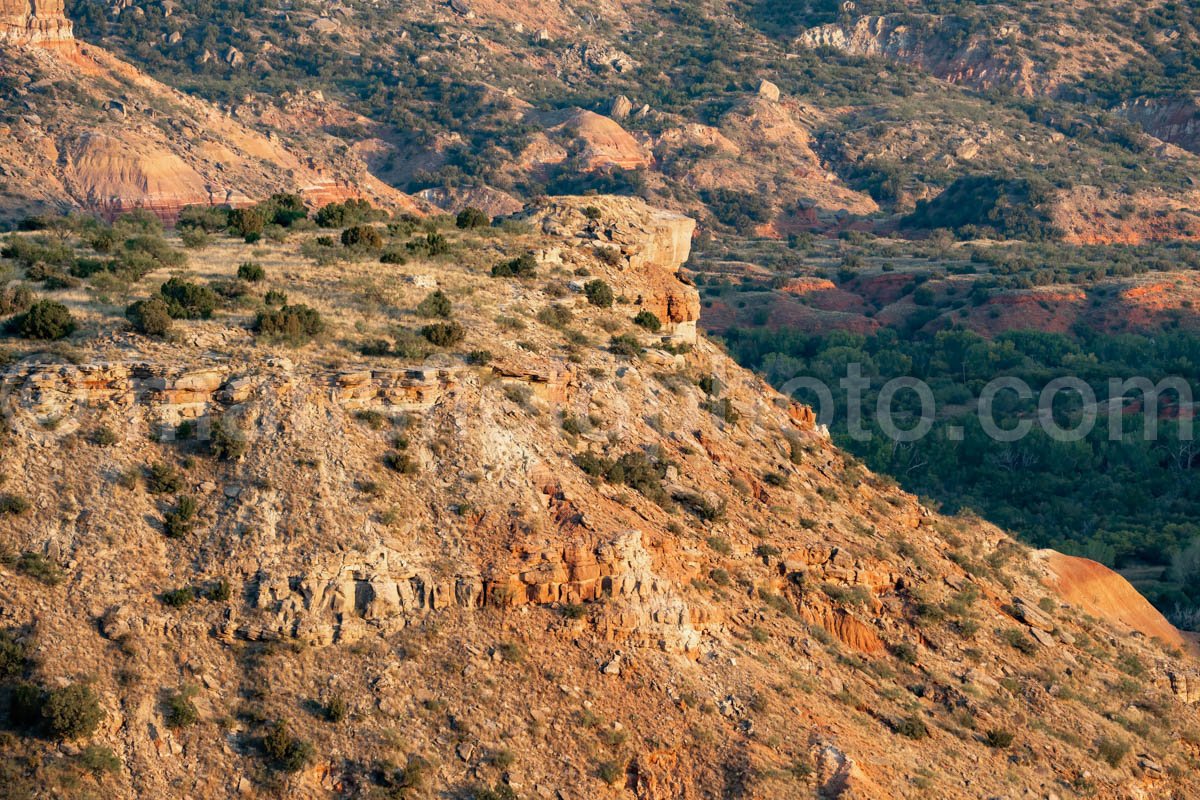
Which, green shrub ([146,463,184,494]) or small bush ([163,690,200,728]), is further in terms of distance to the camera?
green shrub ([146,463,184,494])

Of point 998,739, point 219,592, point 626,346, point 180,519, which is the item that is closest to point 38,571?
point 180,519

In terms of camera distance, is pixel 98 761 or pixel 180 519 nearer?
pixel 98 761

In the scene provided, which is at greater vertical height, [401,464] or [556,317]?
[401,464]

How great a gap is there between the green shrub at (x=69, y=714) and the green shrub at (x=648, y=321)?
21837 mm

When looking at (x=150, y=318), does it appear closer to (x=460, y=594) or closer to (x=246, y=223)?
(x=460, y=594)

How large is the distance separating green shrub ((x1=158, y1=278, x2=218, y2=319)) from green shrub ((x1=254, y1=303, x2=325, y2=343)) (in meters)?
1.37

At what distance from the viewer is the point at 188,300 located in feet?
117

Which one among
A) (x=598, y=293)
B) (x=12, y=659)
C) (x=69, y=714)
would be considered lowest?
(x=69, y=714)

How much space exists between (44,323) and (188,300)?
3798 mm

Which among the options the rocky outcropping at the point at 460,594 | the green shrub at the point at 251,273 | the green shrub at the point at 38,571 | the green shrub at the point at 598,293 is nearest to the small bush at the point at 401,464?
the rocky outcropping at the point at 460,594

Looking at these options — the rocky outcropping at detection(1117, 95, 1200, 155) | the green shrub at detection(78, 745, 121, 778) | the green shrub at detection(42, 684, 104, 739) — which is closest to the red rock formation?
the green shrub at detection(78, 745, 121, 778)

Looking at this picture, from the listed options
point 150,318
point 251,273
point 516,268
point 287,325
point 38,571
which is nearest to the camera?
point 38,571

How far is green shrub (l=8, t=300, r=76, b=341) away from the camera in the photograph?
32.9 m

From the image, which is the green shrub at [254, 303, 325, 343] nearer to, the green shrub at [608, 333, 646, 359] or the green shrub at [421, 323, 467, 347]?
the green shrub at [421, 323, 467, 347]
